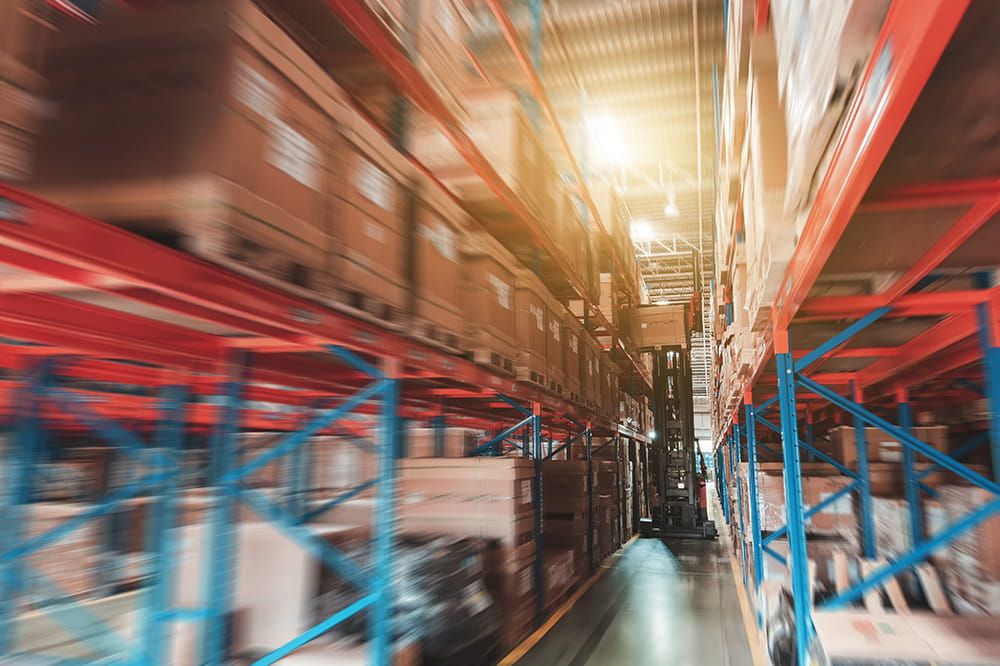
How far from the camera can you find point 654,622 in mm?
6234

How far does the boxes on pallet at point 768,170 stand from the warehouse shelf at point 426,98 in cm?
164

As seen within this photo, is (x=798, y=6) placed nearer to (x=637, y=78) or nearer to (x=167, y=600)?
(x=167, y=600)

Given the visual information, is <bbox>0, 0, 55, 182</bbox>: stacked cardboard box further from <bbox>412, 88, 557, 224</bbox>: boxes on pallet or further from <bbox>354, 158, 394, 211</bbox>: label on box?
<bbox>412, 88, 557, 224</bbox>: boxes on pallet

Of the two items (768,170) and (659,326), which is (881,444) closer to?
(768,170)

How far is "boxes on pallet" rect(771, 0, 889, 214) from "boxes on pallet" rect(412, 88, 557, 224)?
2.38 meters

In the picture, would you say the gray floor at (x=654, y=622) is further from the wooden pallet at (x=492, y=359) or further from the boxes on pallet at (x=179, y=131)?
the boxes on pallet at (x=179, y=131)

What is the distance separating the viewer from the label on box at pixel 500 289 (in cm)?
444

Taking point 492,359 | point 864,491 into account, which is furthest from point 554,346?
point 864,491

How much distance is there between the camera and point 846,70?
1.49 metres

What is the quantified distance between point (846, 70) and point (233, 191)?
1759 mm

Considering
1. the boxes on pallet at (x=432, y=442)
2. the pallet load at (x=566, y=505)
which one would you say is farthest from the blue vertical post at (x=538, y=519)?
the pallet load at (x=566, y=505)

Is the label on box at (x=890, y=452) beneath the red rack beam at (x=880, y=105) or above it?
beneath

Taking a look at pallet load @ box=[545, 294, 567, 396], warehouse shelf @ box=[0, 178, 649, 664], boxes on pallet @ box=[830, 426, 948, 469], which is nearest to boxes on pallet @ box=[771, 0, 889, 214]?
warehouse shelf @ box=[0, 178, 649, 664]

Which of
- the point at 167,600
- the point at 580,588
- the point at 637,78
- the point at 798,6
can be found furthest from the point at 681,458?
the point at 798,6
